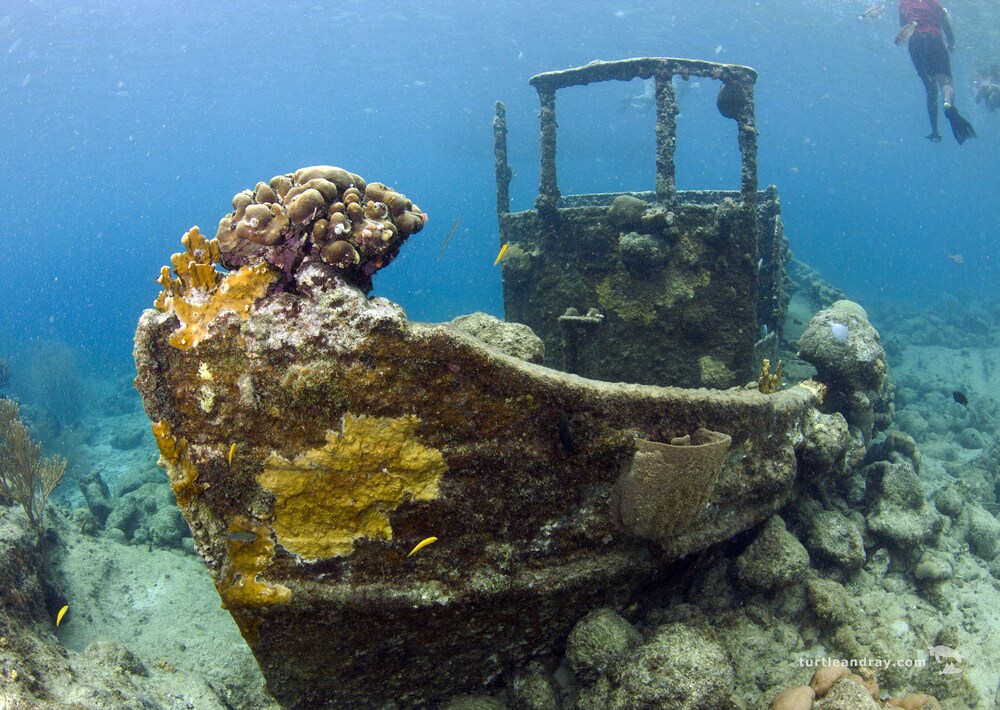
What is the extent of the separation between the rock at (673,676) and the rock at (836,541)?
2043 mm

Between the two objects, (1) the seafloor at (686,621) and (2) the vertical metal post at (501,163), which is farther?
(2) the vertical metal post at (501,163)

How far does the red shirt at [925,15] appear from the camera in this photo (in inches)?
597

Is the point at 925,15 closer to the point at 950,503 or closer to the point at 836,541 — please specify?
the point at 950,503

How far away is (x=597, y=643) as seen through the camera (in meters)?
3.38

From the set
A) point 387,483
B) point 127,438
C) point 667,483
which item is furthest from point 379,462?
point 127,438

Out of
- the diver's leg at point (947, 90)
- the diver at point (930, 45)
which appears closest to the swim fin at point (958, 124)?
the diver's leg at point (947, 90)

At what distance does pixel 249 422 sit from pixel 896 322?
→ 92.1 feet

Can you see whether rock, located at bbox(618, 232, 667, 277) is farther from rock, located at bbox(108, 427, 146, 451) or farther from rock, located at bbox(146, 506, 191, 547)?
rock, located at bbox(108, 427, 146, 451)

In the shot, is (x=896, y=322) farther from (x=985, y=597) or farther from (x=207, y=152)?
(x=207, y=152)

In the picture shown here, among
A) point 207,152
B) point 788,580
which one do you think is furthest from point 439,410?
point 207,152

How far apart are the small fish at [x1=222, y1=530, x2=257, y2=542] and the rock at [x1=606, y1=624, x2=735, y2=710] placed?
7.30ft

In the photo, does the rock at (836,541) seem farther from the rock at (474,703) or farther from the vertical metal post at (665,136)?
the vertical metal post at (665,136)

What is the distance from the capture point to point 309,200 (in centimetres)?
271

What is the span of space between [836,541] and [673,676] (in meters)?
2.51
